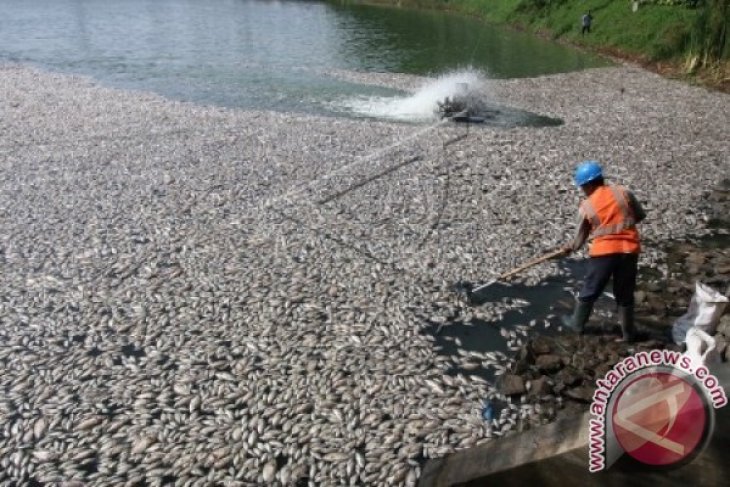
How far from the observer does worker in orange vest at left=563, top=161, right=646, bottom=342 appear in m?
6.74

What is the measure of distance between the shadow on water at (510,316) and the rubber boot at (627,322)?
0.88 metres

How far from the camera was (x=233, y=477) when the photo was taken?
18.5 feet

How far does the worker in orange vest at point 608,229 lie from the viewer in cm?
674

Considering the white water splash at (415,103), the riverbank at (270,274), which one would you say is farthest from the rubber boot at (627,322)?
the white water splash at (415,103)

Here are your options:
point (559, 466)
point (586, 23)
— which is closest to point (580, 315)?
point (559, 466)

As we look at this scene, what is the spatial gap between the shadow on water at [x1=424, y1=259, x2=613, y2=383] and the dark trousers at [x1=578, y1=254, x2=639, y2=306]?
3.68 ft

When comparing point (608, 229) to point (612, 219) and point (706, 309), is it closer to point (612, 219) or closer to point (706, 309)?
point (612, 219)

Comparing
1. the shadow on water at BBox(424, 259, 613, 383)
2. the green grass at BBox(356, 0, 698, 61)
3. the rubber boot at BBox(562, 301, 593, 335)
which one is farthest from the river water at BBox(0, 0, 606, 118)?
the rubber boot at BBox(562, 301, 593, 335)

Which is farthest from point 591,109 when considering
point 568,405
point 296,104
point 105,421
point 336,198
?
point 105,421

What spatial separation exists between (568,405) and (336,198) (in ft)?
23.1

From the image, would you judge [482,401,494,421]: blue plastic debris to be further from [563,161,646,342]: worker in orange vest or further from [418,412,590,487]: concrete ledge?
[563,161,646,342]: worker in orange vest

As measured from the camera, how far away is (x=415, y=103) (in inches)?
859

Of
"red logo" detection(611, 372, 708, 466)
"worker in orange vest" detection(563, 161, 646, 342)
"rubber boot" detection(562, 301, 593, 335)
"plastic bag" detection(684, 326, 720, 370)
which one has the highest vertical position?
"worker in orange vest" detection(563, 161, 646, 342)

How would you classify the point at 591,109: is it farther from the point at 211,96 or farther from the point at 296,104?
the point at 211,96
